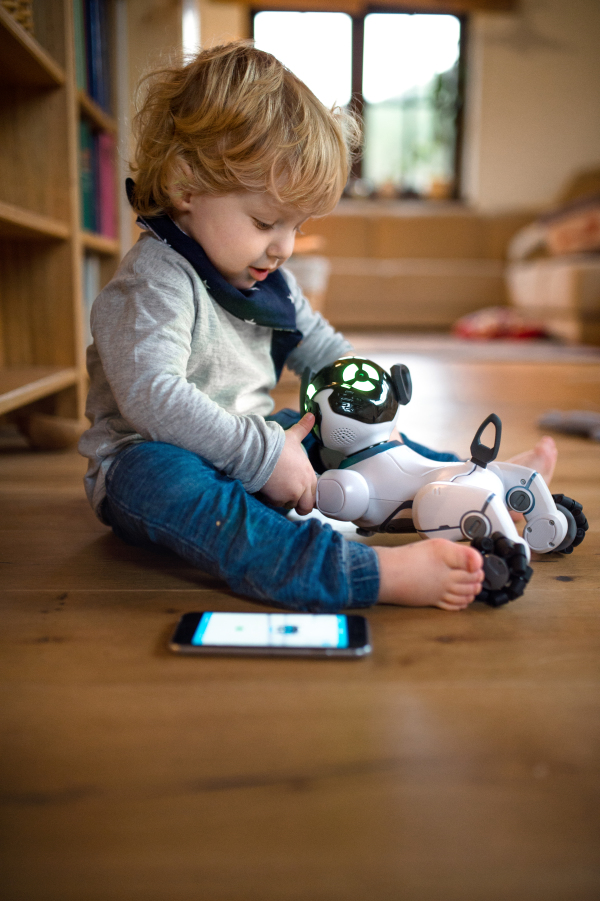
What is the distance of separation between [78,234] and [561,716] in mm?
1263

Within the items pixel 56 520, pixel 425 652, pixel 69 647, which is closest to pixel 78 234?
pixel 56 520

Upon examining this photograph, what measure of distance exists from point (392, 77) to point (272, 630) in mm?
5119

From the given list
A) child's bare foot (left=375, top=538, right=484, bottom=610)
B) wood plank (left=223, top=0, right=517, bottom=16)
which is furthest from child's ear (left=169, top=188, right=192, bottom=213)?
wood plank (left=223, top=0, right=517, bottom=16)

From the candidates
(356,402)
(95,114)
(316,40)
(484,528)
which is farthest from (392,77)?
(484,528)

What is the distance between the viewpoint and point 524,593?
0.69 meters

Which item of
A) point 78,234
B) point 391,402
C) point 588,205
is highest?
point 588,205

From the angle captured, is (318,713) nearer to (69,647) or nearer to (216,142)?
(69,647)

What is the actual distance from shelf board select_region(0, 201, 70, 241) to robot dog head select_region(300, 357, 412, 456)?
22.1 inches

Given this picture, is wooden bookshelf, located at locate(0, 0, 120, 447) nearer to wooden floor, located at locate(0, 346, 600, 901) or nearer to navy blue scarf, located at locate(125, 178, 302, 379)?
navy blue scarf, located at locate(125, 178, 302, 379)

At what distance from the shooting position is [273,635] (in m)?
0.57

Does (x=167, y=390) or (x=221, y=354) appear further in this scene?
(x=221, y=354)

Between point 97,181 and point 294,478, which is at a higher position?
point 97,181

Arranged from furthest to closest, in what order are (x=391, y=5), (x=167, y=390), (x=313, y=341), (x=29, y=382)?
(x=391, y=5)
(x=29, y=382)
(x=313, y=341)
(x=167, y=390)

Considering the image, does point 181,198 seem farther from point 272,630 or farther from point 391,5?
point 391,5
